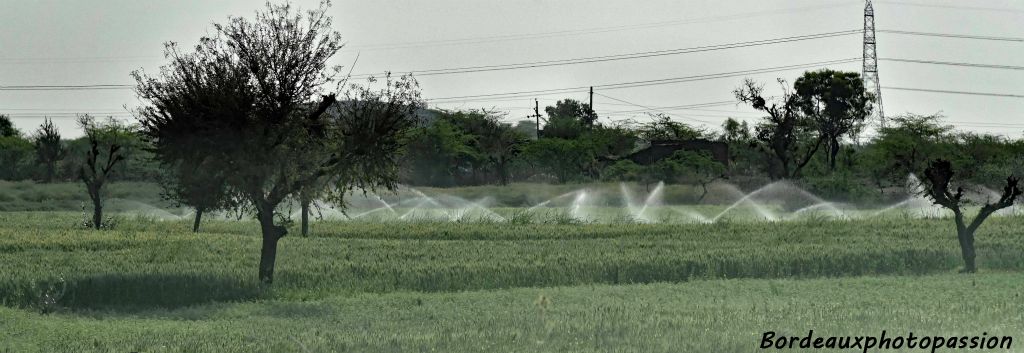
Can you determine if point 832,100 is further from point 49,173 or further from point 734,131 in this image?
point 49,173

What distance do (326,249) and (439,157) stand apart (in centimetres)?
7302

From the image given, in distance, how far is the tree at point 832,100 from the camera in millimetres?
98125

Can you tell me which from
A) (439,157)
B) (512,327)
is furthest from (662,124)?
(512,327)

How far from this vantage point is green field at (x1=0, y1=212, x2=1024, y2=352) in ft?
53.6

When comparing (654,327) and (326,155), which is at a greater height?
(326,155)

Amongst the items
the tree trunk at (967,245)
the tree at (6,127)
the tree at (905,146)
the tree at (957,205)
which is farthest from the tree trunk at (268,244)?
the tree at (6,127)

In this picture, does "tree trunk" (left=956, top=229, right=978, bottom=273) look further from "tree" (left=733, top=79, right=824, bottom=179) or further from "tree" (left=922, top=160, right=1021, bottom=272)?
"tree" (left=733, top=79, right=824, bottom=179)

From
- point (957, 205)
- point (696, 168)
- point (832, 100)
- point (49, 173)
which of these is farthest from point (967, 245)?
point (49, 173)

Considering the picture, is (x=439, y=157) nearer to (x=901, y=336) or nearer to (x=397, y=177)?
(x=397, y=177)

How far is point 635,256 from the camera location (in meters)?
31.1

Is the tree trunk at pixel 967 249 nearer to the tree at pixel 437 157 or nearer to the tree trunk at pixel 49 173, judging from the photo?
the tree at pixel 437 157

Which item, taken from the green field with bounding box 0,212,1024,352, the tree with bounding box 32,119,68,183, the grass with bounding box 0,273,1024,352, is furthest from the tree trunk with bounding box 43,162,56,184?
the grass with bounding box 0,273,1024,352

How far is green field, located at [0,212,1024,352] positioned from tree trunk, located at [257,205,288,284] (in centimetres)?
39

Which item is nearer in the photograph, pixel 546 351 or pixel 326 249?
pixel 546 351
